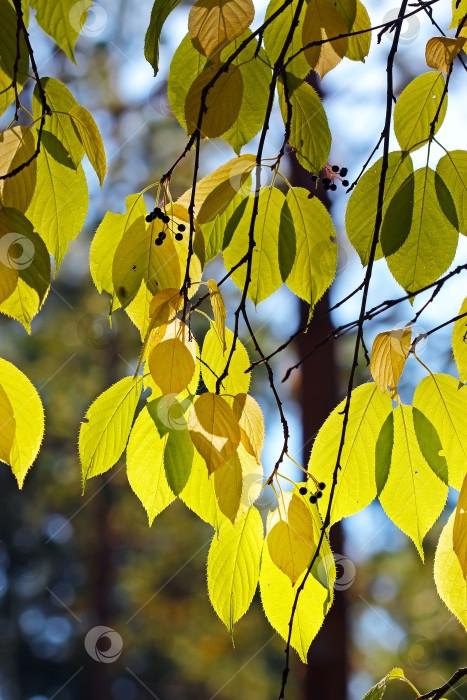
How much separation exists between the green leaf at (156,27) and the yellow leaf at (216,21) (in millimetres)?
47

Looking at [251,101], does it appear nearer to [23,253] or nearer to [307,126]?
[307,126]

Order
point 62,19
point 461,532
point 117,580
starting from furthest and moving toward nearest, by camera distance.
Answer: point 117,580, point 62,19, point 461,532

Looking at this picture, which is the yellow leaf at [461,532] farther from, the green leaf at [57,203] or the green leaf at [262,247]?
the green leaf at [57,203]

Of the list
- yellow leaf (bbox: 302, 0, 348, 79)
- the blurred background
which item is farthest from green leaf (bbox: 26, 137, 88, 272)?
the blurred background

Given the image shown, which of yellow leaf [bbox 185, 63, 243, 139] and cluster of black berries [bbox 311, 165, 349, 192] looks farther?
cluster of black berries [bbox 311, 165, 349, 192]

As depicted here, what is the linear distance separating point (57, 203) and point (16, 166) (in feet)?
0.23

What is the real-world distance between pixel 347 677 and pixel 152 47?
3599mm

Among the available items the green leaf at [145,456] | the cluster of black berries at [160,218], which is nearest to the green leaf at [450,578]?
the green leaf at [145,456]

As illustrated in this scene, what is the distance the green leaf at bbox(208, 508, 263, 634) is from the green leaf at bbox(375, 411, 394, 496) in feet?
0.36

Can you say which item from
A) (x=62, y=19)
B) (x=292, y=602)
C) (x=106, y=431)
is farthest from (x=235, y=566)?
(x=62, y=19)

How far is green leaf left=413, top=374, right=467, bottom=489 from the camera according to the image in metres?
0.60

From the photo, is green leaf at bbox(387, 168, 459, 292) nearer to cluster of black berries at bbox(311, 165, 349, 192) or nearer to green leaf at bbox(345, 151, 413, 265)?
green leaf at bbox(345, 151, 413, 265)

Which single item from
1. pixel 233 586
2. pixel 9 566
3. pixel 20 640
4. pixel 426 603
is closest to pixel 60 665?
pixel 20 640

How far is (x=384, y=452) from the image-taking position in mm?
582
